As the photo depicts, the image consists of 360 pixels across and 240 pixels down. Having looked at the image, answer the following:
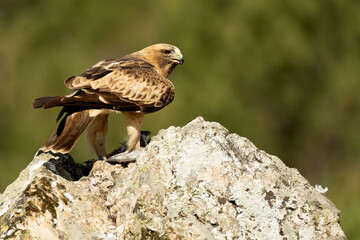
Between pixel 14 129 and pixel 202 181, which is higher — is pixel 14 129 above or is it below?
above

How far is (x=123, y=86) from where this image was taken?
273 inches

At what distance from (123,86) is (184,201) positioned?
2.32 meters

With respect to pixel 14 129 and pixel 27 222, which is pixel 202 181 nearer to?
→ pixel 27 222

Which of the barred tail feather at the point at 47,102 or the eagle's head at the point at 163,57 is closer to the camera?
the barred tail feather at the point at 47,102

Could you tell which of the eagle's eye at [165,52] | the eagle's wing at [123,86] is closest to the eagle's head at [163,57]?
the eagle's eye at [165,52]

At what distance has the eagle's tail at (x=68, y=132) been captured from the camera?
19.7 feet

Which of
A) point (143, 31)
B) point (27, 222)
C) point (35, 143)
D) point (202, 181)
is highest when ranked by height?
point (143, 31)

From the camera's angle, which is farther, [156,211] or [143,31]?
[143,31]

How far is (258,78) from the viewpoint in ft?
74.7

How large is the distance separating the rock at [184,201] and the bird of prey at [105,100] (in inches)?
33.9

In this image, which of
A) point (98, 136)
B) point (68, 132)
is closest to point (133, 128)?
point (98, 136)

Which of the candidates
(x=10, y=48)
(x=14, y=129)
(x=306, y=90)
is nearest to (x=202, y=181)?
(x=306, y=90)

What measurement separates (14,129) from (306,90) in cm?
1394

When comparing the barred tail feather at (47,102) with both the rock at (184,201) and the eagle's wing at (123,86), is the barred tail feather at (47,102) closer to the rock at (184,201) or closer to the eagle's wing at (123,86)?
the eagle's wing at (123,86)
